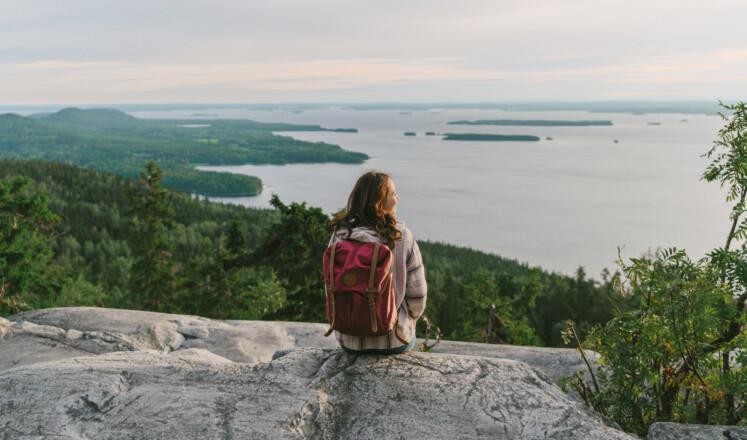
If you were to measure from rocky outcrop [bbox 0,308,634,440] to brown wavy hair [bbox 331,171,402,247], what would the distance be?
4.80 feet

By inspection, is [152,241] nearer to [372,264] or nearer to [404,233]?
[404,233]

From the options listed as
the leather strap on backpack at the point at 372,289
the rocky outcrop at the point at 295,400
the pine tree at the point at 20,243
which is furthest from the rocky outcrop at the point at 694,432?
the pine tree at the point at 20,243

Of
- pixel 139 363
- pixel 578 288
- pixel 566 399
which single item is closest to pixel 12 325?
pixel 139 363

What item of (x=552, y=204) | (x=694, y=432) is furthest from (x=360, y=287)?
(x=552, y=204)

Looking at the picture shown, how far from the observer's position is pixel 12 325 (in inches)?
408

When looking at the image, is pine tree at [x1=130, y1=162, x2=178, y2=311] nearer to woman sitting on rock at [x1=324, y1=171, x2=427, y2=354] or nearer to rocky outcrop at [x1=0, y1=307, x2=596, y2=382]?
rocky outcrop at [x1=0, y1=307, x2=596, y2=382]

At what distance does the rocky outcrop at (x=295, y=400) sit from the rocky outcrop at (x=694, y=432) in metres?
0.46

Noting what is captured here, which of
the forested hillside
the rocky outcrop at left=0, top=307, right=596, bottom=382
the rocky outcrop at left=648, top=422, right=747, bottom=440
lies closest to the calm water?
the forested hillside

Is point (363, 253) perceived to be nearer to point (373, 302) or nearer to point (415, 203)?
point (373, 302)

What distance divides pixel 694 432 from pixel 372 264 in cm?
336

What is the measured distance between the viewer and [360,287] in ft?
17.6

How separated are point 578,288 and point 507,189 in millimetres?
96517

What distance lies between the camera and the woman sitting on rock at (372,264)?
5395 mm

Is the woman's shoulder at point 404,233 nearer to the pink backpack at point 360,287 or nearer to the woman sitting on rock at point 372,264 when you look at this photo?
the woman sitting on rock at point 372,264
